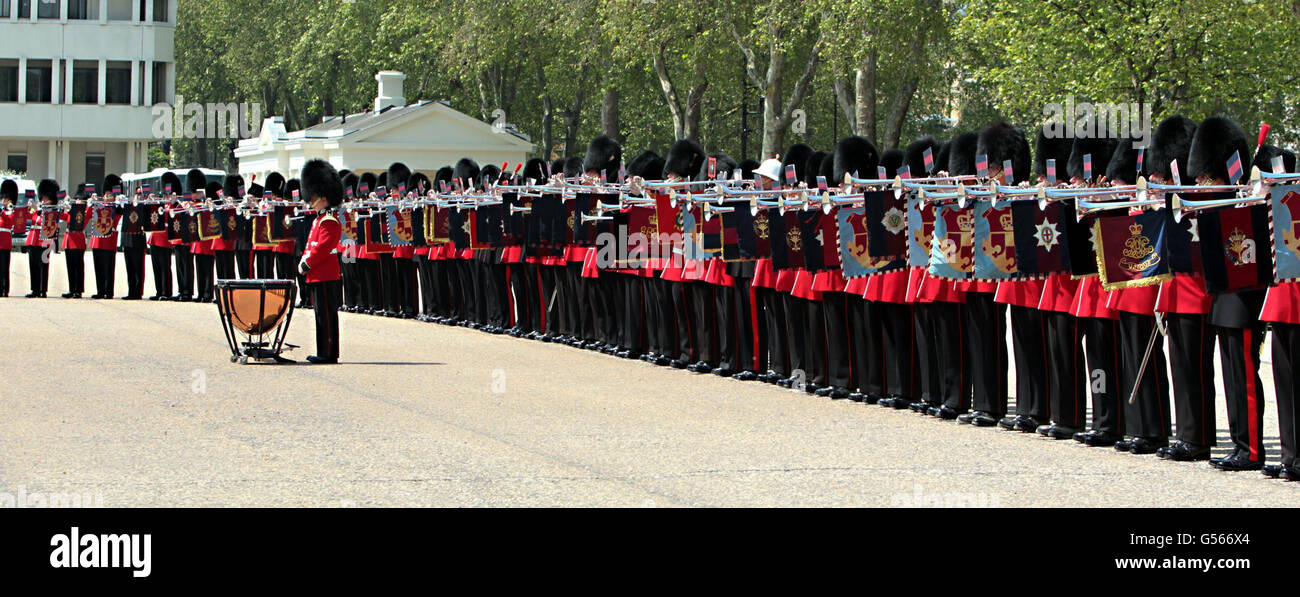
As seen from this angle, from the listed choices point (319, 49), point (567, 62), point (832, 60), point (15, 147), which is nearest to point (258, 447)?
point (832, 60)

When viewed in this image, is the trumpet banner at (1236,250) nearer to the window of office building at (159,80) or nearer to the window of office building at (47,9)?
the window of office building at (47,9)

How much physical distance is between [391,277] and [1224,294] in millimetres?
15634

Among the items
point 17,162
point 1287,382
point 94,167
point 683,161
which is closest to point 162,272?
point 683,161

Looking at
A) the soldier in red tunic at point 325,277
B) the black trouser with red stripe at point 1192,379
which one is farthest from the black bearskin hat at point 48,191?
the black trouser with red stripe at point 1192,379

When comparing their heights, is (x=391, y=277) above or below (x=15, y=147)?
below

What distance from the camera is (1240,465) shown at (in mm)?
10008

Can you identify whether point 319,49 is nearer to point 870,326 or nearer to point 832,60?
point 832,60

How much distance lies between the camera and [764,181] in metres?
15.3

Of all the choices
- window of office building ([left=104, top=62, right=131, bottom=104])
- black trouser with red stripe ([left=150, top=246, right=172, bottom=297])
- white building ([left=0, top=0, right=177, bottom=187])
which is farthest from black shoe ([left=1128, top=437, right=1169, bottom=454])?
window of office building ([left=104, top=62, right=131, bottom=104])

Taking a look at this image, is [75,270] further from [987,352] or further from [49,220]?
[987,352]

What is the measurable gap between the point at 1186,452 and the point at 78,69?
68330 millimetres

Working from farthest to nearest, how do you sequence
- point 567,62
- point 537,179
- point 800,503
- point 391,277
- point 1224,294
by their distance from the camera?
1. point 567,62
2. point 391,277
3. point 537,179
4. point 1224,294
5. point 800,503

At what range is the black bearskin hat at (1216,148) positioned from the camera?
1052 cm

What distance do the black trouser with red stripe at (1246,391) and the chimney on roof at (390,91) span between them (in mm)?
46615
